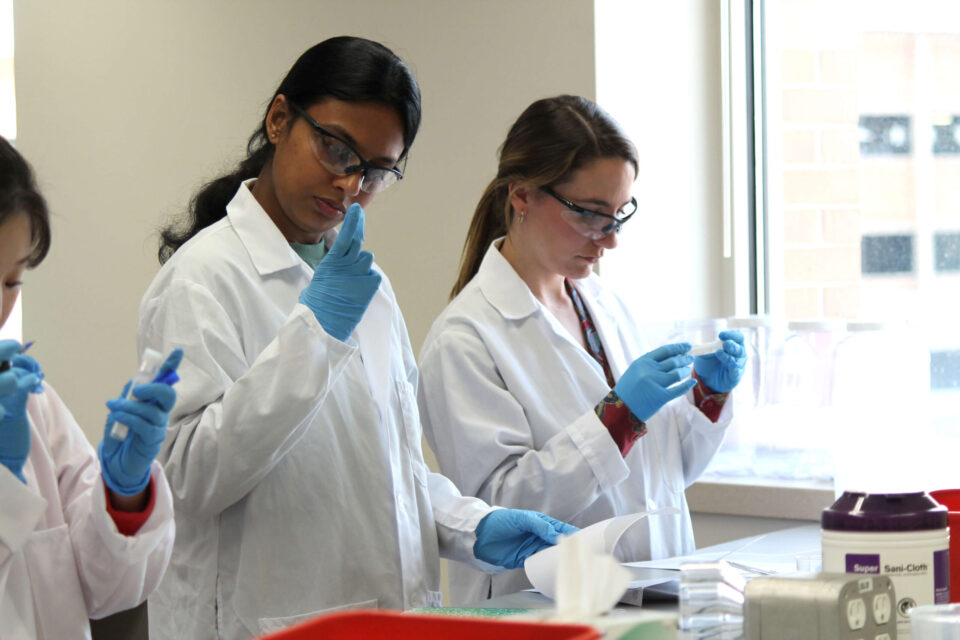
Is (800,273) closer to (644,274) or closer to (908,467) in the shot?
(644,274)

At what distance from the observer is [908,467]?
2.54 m

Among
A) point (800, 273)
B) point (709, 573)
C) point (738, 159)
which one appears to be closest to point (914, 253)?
point (800, 273)

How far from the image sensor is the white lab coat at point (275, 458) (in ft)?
5.05

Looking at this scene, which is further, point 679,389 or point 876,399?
point 876,399

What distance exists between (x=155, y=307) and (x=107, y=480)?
38 centimetres

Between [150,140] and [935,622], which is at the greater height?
[150,140]

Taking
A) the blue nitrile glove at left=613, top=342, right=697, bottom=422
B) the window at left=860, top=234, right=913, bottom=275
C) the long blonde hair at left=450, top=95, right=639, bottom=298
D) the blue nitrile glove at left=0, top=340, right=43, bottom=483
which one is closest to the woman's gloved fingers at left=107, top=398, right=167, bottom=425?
the blue nitrile glove at left=0, top=340, right=43, bottom=483

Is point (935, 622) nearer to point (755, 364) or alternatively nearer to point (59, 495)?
point (59, 495)

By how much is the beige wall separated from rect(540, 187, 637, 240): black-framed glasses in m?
0.97

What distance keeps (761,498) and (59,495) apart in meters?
1.79

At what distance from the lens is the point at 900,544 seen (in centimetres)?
111

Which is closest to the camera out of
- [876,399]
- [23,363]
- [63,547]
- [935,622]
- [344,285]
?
[935,622]

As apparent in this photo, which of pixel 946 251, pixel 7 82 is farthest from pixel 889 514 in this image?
pixel 7 82

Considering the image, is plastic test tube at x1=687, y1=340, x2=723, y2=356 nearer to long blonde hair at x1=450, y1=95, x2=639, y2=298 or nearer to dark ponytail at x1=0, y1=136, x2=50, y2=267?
long blonde hair at x1=450, y1=95, x2=639, y2=298
